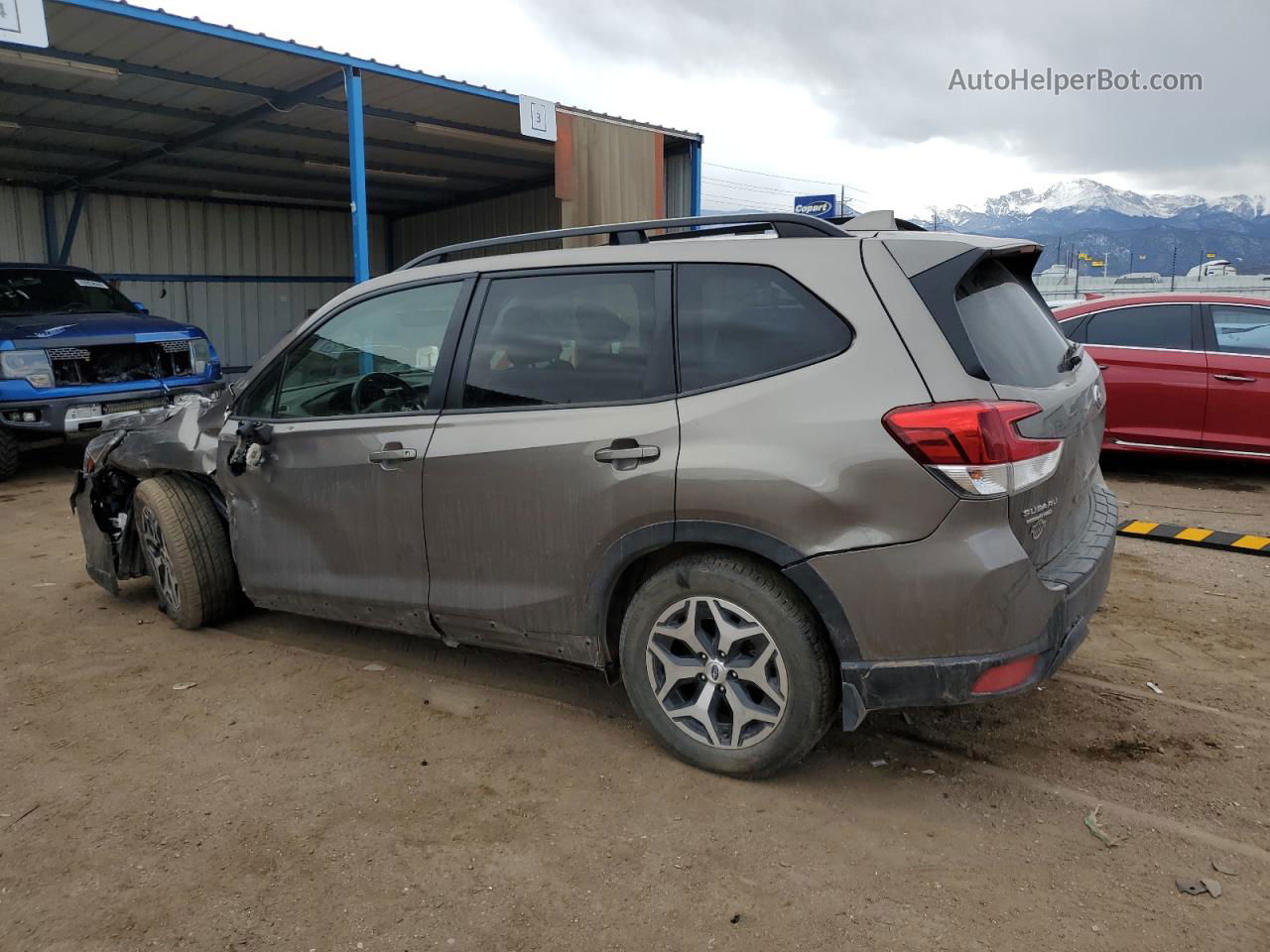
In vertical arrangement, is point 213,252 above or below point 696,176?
below

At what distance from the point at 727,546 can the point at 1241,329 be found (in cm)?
639

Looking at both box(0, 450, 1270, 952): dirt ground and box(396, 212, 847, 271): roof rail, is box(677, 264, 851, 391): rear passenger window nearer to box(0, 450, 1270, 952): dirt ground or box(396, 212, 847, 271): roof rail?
box(396, 212, 847, 271): roof rail

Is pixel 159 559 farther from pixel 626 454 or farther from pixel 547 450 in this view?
pixel 626 454

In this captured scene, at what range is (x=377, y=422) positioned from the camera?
3621mm

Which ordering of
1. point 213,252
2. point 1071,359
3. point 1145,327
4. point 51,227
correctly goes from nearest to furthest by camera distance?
point 1071,359 → point 1145,327 → point 51,227 → point 213,252

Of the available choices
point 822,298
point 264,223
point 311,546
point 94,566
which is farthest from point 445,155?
point 822,298

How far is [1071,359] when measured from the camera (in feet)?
11.1

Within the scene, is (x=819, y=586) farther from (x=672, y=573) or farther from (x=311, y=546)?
(x=311, y=546)

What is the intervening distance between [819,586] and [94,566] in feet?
13.4

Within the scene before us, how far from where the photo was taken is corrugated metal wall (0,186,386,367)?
16.3m

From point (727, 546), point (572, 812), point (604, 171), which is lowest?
point (572, 812)

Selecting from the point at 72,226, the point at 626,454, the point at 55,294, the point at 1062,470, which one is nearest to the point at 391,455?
the point at 626,454

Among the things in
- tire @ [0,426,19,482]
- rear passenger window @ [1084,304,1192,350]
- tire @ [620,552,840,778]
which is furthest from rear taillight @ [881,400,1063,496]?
tire @ [0,426,19,482]

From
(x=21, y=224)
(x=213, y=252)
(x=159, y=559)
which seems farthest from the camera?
(x=213, y=252)
